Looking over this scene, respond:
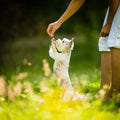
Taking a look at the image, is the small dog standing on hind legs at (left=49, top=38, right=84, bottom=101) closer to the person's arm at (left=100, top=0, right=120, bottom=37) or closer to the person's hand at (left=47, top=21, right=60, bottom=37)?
the person's hand at (left=47, top=21, right=60, bottom=37)

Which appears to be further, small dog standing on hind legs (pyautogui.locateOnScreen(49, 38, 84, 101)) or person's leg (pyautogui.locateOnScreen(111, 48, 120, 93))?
small dog standing on hind legs (pyautogui.locateOnScreen(49, 38, 84, 101))

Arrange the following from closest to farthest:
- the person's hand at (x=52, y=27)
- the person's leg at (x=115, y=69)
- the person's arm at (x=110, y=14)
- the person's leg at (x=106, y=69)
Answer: the person's leg at (x=115, y=69), the person's arm at (x=110, y=14), the person's hand at (x=52, y=27), the person's leg at (x=106, y=69)

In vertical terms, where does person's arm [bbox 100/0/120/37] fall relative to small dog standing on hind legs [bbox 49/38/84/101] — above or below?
above

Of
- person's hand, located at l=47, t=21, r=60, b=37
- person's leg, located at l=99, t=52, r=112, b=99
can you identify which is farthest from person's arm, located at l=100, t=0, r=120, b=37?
person's hand, located at l=47, t=21, r=60, b=37

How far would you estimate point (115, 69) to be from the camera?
23.2 feet

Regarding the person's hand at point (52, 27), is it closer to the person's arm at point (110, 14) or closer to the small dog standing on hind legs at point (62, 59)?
the small dog standing on hind legs at point (62, 59)

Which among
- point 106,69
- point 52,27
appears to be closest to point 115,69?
point 106,69

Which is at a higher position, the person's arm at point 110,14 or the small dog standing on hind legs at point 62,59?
the person's arm at point 110,14

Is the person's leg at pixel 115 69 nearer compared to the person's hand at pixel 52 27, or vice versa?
the person's leg at pixel 115 69

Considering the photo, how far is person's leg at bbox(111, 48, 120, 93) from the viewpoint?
23.0ft

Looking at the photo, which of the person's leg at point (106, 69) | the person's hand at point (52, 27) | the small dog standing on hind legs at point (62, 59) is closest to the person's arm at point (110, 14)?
the person's leg at point (106, 69)

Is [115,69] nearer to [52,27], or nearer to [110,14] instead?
[110,14]

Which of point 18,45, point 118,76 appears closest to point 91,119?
point 118,76

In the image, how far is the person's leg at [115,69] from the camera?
702cm
